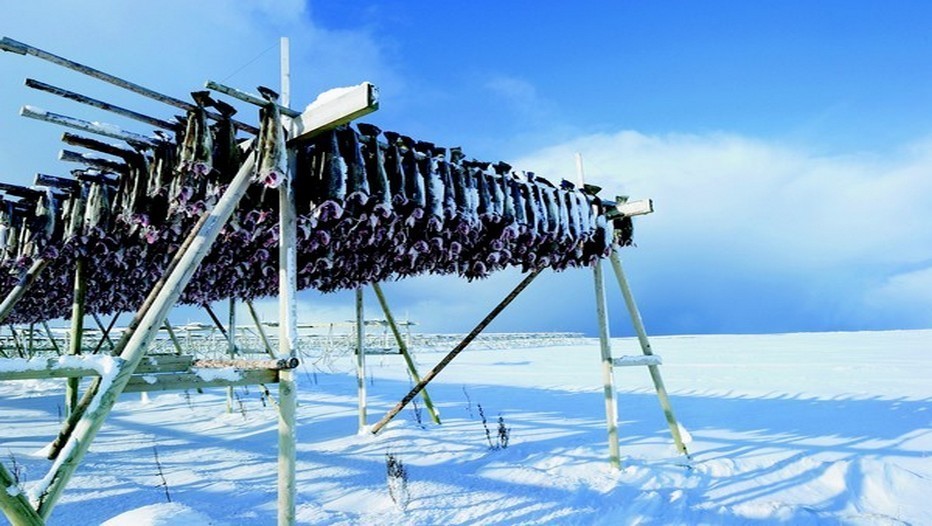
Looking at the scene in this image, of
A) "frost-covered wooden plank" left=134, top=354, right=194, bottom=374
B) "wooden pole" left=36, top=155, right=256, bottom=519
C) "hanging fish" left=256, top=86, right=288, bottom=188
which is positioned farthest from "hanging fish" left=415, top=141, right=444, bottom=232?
"frost-covered wooden plank" left=134, top=354, right=194, bottom=374

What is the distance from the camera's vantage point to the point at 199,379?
3312 mm

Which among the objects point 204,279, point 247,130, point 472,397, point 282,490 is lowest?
point 472,397

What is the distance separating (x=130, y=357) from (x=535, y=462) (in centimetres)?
478

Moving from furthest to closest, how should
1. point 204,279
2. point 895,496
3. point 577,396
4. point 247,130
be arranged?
point 577,396, point 204,279, point 895,496, point 247,130

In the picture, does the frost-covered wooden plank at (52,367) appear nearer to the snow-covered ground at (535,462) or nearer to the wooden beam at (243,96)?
the snow-covered ground at (535,462)

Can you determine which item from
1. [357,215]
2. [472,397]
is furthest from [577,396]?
[357,215]

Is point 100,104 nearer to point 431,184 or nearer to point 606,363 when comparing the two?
point 431,184

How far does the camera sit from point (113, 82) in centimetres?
331

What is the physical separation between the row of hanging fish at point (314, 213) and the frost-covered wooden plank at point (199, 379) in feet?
4.25

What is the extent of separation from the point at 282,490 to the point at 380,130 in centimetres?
297

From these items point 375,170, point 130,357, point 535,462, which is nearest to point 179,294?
point 130,357

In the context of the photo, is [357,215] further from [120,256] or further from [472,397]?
[472,397]

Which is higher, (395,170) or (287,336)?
(395,170)

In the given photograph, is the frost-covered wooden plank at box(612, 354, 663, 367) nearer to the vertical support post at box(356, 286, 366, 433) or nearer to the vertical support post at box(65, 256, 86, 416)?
the vertical support post at box(356, 286, 366, 433)
